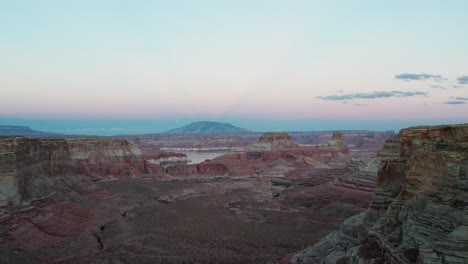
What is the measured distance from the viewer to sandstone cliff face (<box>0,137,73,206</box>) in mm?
26484

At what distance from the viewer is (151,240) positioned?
28891mm

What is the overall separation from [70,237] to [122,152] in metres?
49.2

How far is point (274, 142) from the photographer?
9494cm

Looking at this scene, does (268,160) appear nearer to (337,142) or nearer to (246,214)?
(337,142)

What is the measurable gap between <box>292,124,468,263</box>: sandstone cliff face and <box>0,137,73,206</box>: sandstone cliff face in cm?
2079

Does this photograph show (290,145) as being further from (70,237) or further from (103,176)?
(70,237)

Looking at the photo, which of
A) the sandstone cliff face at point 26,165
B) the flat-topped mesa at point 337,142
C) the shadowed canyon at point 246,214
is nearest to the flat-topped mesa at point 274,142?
the flat-topped mesa at point 337,142

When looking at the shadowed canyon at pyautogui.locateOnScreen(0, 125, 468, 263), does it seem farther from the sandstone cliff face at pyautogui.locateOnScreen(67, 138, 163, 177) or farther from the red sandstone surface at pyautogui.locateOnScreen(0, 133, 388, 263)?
the sandstone cliff face at pyautogui.locateOnScreen(67, 138, 163, 177)

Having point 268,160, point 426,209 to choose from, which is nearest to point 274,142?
Result: point 268,160

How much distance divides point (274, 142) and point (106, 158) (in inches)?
1553

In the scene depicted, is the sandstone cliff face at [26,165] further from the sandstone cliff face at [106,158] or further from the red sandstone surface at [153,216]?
the sandstone cliff face at [106,158]

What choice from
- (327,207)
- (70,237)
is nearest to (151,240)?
(70,237)

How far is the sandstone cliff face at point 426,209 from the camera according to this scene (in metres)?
11.6

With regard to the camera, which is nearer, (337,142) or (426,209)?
(426,209)
